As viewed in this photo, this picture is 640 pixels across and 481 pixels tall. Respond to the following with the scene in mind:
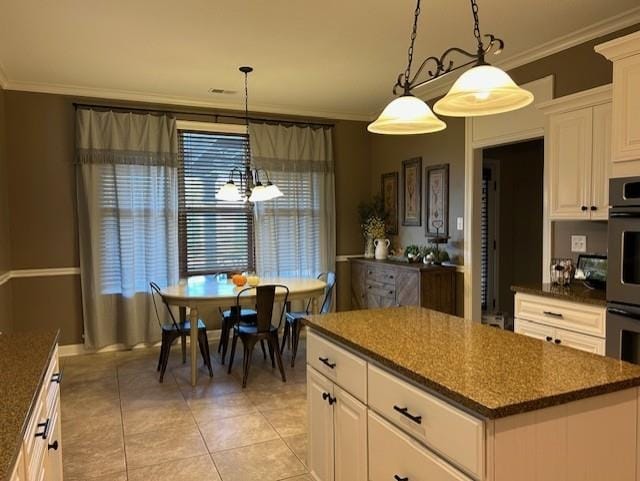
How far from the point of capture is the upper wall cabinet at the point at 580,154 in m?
3.04

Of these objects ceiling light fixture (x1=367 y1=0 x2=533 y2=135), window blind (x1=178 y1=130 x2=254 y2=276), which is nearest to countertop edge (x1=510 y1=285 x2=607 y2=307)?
ceiling light fixture (x1=367 y1=0 x2=533 y2=135)

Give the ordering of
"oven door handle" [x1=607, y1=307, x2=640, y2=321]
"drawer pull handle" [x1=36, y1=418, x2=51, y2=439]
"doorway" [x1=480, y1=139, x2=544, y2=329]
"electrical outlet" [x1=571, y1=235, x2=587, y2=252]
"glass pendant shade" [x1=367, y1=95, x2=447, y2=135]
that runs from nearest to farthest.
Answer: "drawer pull handle" [x1=36, y1=418, x2=51, y2=439] → "glass pendant shade" [x1=367, y1=95, x2=447, y2=135] → "oven door handle" [x1=607, y1=307, x2=640, y2=321] → "electrical outlet" [x1=571, y1=235, x2=587, y2=252] → "doorway" [x1=480, y1=139, x2=544, y2=329]

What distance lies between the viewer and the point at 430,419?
4.78ft

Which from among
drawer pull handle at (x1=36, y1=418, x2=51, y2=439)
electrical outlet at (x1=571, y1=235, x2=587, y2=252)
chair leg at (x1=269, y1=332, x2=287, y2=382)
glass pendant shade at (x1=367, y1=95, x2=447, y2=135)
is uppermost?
glass pendant shade at (x1=367, y1=95, x2=447, y2=135)

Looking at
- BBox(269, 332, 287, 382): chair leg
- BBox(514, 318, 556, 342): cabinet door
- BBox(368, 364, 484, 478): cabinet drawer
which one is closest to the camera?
BBox(368, 364, 484, 478): cabinet drawer

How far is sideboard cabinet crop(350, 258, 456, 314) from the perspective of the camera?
4.59 meters

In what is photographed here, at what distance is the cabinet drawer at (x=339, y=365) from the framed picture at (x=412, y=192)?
334 centimetres

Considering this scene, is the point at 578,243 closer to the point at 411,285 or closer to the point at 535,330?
the point at 535,330

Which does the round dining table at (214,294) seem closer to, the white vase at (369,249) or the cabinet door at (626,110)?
the white vase at (369,249)

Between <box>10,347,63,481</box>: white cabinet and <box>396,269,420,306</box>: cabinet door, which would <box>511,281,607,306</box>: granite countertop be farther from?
<box>10,347,63,481</box>: white cabinet

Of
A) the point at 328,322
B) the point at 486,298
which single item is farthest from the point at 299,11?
the point at 486,298

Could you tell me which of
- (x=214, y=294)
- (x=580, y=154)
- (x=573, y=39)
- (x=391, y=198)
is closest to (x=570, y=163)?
(x=580, y=154)

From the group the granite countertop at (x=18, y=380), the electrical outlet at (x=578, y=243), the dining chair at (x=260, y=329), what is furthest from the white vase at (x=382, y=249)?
the granite countertop at (x=18, y=380)

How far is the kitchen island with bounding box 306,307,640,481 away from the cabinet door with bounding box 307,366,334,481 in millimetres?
14
